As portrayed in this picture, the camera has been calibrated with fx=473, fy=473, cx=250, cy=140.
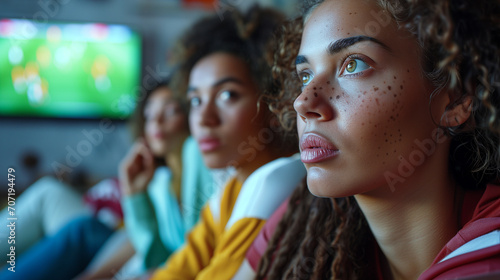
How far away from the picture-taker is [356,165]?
19.5 inches

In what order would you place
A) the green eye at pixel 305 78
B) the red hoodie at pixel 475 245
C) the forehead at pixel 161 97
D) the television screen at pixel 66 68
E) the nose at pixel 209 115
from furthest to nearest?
the television screen at pixel 66 68 < the forehead at pixel 161 97 < the nose at pixel 209 115 < the green eye at pixel 305 78 < the red hoodie at pixel 475 245

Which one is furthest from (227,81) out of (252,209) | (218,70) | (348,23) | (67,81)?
(67,81)

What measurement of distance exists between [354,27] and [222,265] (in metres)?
0.40

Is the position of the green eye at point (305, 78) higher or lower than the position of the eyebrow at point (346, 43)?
lower

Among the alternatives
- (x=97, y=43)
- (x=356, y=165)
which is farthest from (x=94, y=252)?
(x=97, y=43)

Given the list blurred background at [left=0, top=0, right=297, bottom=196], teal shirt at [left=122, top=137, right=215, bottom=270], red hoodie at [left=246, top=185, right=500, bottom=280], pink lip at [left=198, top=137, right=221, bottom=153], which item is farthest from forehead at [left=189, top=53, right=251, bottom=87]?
blurred background at [left=0, top=0, right=297, bottom=196]

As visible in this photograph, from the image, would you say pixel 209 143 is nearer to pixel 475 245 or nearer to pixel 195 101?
pixel 195 101

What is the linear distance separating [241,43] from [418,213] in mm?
557

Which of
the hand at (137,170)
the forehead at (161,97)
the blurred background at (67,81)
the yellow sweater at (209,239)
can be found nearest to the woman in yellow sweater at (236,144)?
the yellow sweater at (209,239)

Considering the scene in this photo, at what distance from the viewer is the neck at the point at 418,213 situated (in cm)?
51

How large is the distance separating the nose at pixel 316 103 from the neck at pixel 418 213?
0.35 ft

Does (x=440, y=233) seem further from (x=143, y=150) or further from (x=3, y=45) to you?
(x=3, y=45)

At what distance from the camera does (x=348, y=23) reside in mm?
520

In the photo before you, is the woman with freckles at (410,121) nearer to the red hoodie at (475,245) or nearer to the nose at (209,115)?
the red hoodie at (475,245)
